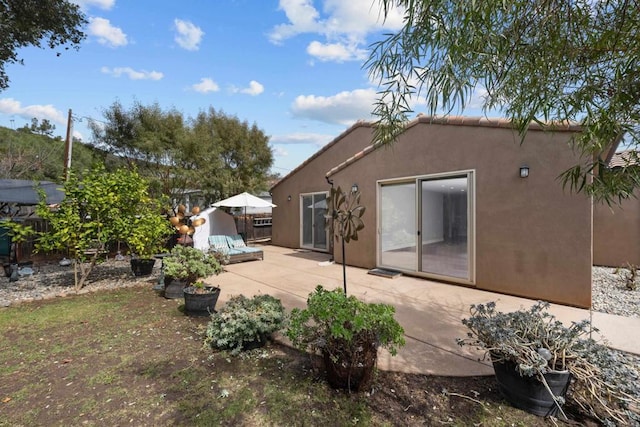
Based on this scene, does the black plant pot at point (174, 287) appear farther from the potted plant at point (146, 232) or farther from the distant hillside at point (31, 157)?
the distant hillside at point (31, 157)

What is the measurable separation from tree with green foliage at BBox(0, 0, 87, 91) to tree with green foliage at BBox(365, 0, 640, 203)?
26.4 ft

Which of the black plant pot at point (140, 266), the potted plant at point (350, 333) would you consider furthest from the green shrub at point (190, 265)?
the potted plant at point (350, 333)

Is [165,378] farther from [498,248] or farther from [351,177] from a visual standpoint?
[351,177]

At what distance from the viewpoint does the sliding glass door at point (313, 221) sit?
1101 centimetres

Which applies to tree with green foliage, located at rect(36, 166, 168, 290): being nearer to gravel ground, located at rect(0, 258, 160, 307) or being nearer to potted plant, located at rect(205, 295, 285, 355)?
gravel ground, located at rect(0, 258, 160, 307)

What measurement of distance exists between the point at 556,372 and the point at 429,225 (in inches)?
182

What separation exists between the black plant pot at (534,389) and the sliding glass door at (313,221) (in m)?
8.46

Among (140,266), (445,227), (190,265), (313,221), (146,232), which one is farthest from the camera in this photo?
(313,221)

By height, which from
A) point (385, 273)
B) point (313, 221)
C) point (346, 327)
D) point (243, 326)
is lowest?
point (385, 273)

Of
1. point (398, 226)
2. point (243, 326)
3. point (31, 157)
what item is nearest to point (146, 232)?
point (243, 326)

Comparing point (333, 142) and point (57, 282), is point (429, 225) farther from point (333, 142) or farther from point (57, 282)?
point (57, 282)

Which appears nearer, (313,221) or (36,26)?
(36,26)

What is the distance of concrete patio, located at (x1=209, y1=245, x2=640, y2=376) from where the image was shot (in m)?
3.13

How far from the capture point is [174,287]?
5.37 metres
